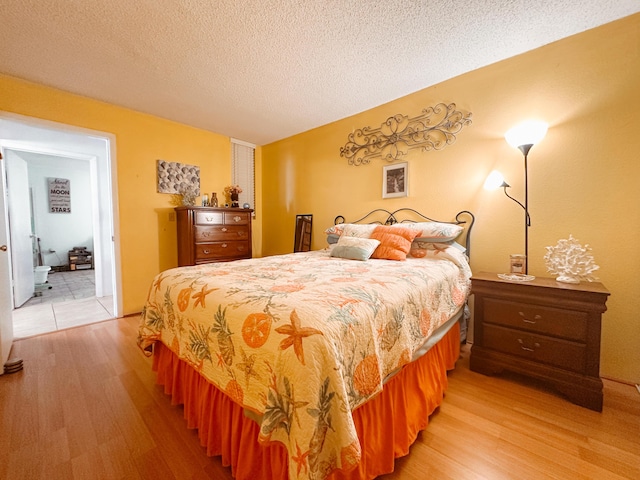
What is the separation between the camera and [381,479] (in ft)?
3.54

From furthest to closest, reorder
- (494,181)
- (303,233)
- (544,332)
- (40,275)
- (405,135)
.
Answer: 1. (40,275)
2. (303,233)
3. (405,135)
4. (494,181)
5. (544,332)

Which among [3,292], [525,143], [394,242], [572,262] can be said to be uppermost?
[525,143]

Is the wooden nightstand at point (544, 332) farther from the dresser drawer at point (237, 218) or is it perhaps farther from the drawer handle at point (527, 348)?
the dresser drawer at point (237, 218)

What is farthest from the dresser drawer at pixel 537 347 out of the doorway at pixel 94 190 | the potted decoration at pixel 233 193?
the doorway at pixel 94 190

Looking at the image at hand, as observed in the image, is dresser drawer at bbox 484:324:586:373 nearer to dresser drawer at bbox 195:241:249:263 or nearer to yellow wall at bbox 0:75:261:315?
dresser drawer at bbox 195:241:249:263

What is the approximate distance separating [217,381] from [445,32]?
258 centimetres

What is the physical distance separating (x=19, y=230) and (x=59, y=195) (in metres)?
3.05

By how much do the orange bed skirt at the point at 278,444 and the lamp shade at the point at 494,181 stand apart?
4.92ft

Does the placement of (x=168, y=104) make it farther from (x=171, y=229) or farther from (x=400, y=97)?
(x=400, y=97)

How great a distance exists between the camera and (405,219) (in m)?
2.78

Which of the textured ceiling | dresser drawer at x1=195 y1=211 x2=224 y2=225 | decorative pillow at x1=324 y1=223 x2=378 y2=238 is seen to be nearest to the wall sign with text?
the textured ceiling

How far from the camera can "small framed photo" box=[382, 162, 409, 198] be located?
8.98 ft

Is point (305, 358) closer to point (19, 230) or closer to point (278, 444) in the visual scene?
point (278, 444)

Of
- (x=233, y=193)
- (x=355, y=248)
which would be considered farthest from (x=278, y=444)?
(x=233, y=193)
